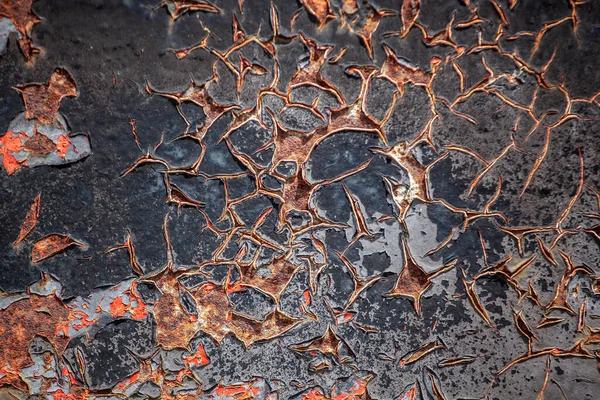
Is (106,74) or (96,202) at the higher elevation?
(106,74)

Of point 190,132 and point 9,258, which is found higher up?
point 190,132

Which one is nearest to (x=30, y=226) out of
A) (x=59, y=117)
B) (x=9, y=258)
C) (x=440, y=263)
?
(x=9, y=258)

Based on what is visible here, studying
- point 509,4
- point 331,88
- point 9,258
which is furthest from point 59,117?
point 509,4

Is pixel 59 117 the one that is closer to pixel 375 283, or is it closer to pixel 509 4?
pixel 375 283

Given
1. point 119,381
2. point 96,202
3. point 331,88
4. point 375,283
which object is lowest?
point 119,381

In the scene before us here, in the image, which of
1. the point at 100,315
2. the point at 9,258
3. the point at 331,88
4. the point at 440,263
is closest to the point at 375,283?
the point at 440,263

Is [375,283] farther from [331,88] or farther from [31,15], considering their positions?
[31,15]
